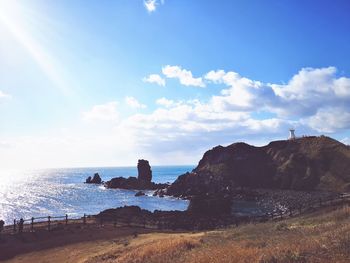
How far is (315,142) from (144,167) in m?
67.9

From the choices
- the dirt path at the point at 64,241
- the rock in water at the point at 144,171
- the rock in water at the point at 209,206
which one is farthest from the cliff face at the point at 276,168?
the dirt path at the point at 64,241

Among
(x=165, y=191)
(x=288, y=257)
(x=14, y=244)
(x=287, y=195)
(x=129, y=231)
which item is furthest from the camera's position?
(x=165, y=191)

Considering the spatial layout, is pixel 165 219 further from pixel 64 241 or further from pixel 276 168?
pixel 276 168

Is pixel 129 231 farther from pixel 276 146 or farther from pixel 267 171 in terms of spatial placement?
pixel 276 146

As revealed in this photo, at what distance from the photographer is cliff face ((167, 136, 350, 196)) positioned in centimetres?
10744

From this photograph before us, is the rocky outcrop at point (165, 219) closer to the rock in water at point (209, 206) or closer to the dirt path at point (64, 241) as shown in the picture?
the rock in water at point (209, 206)

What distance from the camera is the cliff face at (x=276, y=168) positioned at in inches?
4230

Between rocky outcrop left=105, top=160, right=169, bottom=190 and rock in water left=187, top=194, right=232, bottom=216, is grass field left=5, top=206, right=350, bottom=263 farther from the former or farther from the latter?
rocky outcrop left=105, top=160, right=169, bottom=190

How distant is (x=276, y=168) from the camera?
397 ft

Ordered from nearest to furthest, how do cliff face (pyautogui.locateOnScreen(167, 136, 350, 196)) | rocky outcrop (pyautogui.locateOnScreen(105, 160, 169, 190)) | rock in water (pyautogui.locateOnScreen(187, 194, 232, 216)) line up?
rock in water (pyautogui.locateOnScreen(187, 194, 232, 216))
cliff face (pyautogui.locateOnScreen(167, 136, 350, 196))
rocky outcrop (pyautogui.locateOnScreen(105, 160, 169, 190))

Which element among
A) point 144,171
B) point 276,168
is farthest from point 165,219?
point 144,171

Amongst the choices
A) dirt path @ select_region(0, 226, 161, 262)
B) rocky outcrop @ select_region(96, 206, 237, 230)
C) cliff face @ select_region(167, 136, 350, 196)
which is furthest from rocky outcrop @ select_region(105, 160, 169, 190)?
dirt path @ select_region(0, 226, 161, 262)

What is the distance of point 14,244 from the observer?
34344 millimetres

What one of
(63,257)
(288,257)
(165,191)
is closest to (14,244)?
(63,257)
